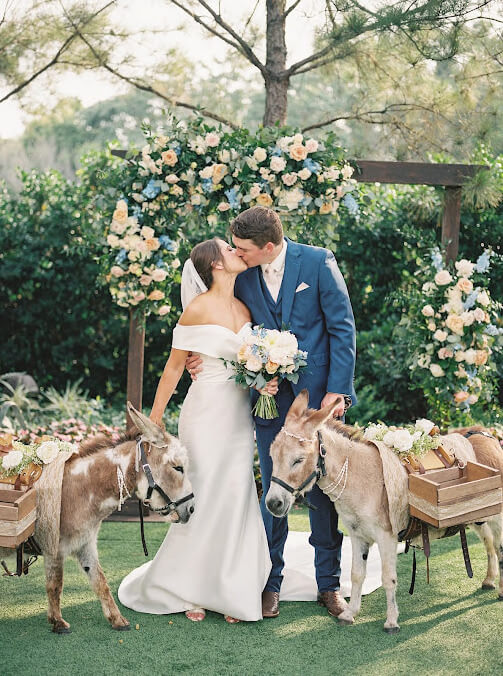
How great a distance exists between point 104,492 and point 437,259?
3.97 m

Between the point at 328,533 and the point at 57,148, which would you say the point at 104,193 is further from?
the point at 57,148

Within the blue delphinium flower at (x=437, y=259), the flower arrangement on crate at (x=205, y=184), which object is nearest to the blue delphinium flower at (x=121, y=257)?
the flower arrangement on crate at (x=205, y=184)

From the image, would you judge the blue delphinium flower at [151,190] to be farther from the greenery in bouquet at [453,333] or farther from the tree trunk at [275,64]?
the greenery in bouquet at [453,333]

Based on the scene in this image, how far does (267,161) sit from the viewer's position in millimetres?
6137

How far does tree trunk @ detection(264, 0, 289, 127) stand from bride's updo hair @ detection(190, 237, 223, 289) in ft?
12.1

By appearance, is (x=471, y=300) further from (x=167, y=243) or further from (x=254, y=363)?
(x=254, y=363)

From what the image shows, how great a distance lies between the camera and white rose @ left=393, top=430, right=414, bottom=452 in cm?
443

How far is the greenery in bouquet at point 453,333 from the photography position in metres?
6.95

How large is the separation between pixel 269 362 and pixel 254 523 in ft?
3.26

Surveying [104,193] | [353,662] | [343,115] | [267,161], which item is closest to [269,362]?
[353,662]

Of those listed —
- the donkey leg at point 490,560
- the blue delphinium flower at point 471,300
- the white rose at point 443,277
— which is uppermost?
the white rose at point 443,277

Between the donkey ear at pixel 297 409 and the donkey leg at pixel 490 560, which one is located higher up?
the donkey ear at pixel 297 409

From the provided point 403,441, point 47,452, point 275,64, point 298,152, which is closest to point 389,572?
point 403,441

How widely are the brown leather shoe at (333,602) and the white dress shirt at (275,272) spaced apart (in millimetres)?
1729
